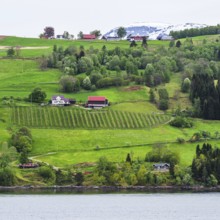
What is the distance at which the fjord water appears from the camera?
130500mm

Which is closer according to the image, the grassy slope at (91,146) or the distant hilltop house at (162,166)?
the distant hilltop house at (162,166)

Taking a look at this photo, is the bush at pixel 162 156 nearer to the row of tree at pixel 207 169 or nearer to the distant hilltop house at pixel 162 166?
the distant hilltop house at pixel 162 166

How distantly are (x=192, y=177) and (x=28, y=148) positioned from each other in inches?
1443

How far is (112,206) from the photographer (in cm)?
14538

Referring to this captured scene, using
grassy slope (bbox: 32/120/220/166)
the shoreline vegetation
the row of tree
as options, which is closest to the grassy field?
grassy slope (bbox: 32/120/220/166)

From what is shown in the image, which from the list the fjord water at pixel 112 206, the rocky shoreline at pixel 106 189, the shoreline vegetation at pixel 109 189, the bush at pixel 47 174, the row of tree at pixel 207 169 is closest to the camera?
the fjord water at pixel 112 206

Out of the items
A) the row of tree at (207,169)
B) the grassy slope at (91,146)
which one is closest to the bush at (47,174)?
the grassy slope at (91,146)

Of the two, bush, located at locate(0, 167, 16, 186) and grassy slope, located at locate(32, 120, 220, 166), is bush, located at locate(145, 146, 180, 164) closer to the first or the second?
grassy slope, located at locate(32, 120, 220, 166)

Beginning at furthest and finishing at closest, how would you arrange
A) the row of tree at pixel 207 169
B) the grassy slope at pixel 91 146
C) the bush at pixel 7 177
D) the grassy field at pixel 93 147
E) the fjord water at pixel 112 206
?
the grassy slope at pixel 91 146
the grassy field at pixel 93 147
the row of tree at pixel 207 169
the bush at pixel 7 177
the fjord water at pixel 112 206

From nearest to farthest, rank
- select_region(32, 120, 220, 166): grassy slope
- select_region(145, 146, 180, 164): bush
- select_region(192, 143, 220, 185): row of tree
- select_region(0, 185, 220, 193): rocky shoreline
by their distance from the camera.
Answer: select_region(0, 185, 220, 193): rocky shoreline → select_region(192, 143, 220, 185): row of tree → select_region(145, 146, 180, 164): bush → select_region(32, 120, 220, 166): grassy slope

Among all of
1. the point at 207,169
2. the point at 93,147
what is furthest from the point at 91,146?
the point at 207,169

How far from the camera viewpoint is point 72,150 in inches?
7446

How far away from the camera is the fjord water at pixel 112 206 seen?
13050cm

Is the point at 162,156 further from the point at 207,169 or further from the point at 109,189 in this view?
the point at 109,189
